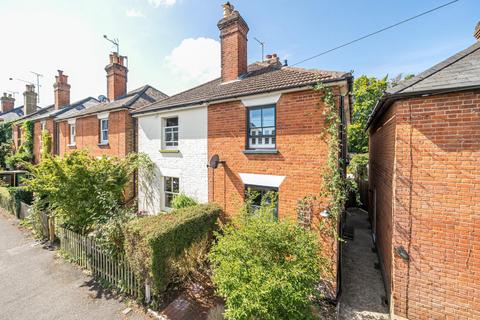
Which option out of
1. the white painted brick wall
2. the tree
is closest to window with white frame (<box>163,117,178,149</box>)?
the white painted brick wall

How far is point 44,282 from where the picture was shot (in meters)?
7.00

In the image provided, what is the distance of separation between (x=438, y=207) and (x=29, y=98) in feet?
130

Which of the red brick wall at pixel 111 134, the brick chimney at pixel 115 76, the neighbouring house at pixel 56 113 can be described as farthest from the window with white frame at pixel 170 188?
the neighbouring house at pixel 56 113

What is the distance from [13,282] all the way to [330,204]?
408 inches

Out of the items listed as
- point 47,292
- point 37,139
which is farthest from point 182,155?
point 37,139

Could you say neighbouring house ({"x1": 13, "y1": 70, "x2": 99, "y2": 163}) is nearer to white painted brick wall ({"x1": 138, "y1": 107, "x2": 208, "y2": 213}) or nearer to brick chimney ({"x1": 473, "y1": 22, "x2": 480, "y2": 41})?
white painted brick wall ({"x1": 138, "y1": 107, "x2": 208, "y2": 213})

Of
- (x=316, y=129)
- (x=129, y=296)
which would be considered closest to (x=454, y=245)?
(x=316, y=129)

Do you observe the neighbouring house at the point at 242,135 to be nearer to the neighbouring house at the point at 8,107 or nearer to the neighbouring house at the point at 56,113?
the neighbouring house at the point at 56,113

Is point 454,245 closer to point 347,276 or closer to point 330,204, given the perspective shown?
point 330,204

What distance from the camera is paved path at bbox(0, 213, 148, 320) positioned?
5715 mm

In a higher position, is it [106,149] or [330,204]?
[106,149]

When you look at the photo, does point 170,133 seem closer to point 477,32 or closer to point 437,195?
point 437,195

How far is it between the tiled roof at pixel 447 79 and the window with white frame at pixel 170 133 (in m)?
8.31

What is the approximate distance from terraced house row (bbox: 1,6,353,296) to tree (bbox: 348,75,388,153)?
20106 mm
